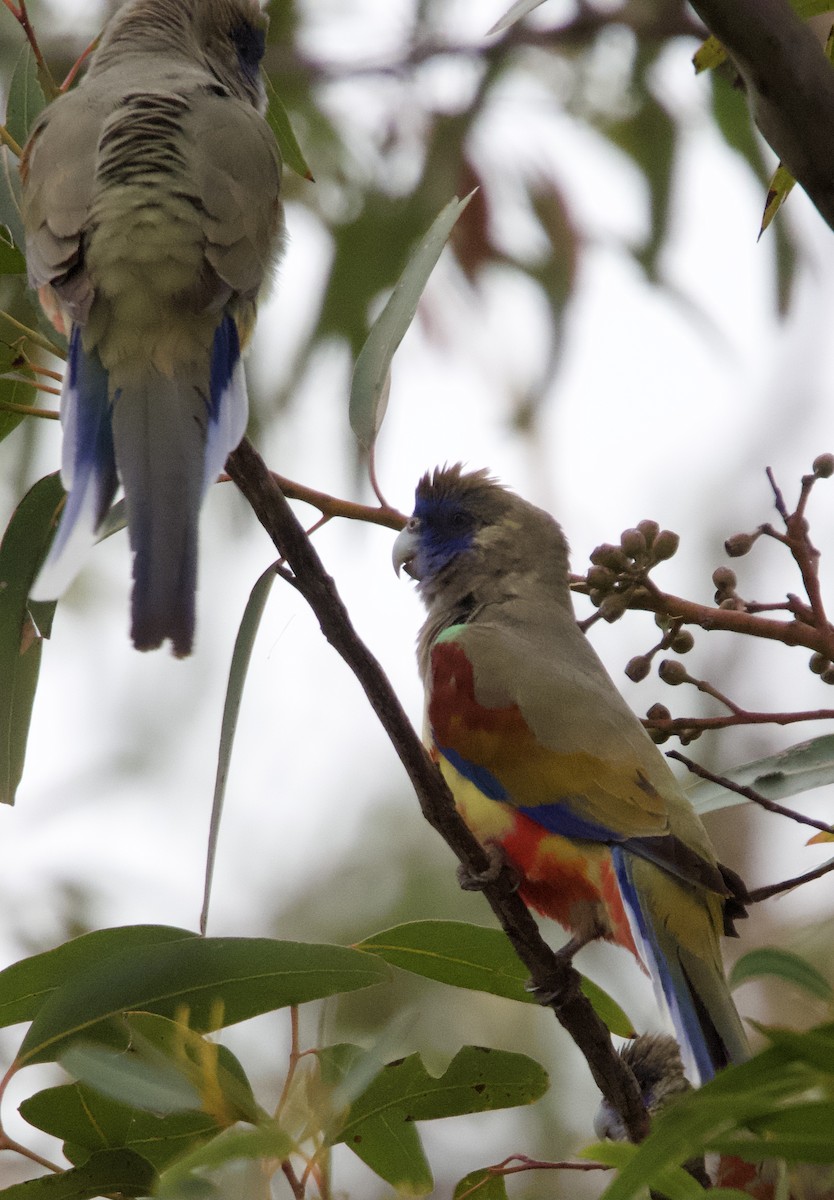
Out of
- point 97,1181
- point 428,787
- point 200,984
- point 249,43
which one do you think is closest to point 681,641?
point 428,787

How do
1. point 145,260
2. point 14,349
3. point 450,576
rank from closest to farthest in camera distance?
1. point 145,260
2. point 14,349
3. point 450,576

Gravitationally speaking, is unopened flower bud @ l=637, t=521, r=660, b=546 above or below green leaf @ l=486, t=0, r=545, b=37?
below

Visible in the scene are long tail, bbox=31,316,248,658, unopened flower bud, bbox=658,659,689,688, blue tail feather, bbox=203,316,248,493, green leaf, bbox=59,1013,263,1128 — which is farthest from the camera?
unopened flower bud, bbox=658,659,689,688

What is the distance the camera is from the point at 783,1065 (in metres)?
1.23

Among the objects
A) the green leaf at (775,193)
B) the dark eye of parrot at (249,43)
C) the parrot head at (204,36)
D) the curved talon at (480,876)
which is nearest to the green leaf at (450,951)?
the curved talon at (480,876)

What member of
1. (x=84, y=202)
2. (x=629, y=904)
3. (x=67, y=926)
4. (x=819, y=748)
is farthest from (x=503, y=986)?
(x=67, y=926)

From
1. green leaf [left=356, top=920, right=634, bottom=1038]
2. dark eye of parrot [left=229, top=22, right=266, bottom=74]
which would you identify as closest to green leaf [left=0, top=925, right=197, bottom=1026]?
green leaf [left=356, top=920, right=634, bottom=1038]

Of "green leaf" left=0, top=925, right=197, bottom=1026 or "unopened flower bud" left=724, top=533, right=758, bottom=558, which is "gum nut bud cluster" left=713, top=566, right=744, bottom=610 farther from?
"green leaf" left=0, top=925, right=197, bottom=1026

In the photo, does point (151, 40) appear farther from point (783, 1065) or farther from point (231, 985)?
point (783, 1065)

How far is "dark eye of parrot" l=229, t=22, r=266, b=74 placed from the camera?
10.2ft

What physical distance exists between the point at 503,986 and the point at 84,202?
1409 millimetres

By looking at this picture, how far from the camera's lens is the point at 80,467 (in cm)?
203

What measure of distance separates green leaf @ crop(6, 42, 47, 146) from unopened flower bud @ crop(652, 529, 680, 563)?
1379 millimetres

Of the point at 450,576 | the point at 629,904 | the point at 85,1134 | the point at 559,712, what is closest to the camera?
the point at 85,1134
